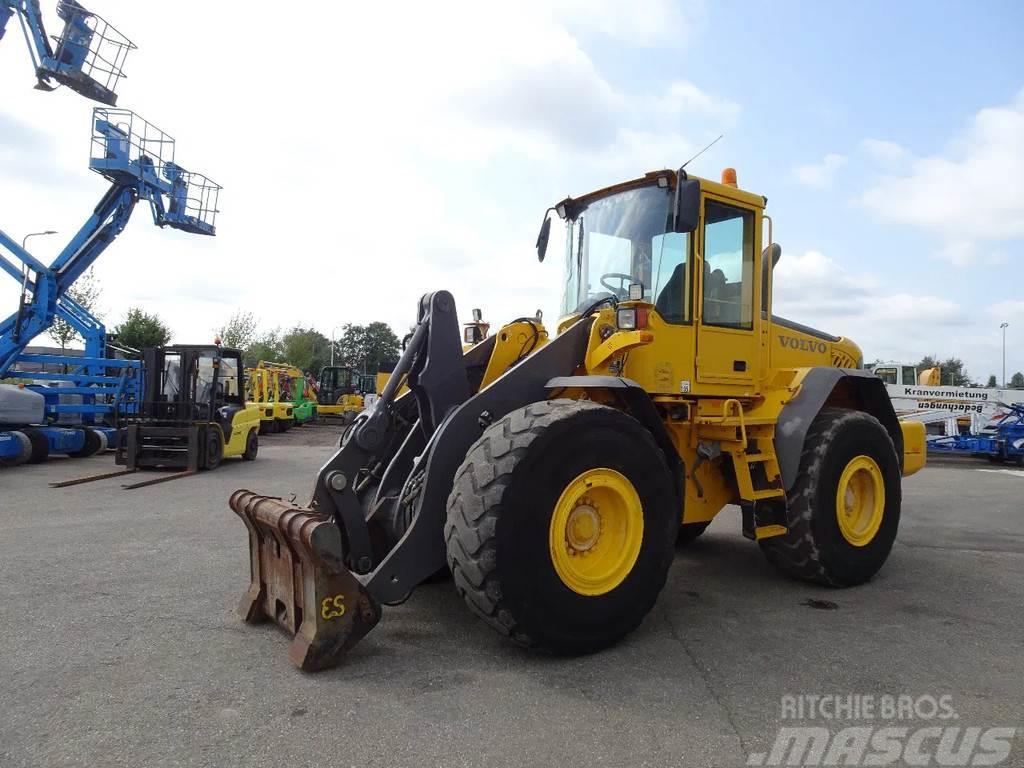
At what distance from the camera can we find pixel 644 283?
5031 millimetres

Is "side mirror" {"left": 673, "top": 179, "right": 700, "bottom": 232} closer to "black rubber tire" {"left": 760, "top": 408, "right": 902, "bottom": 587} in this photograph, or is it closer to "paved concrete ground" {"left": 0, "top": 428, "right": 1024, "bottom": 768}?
"black rubber tire" {"left": 760, "top": 408, "right": 902, "bottom": 587}

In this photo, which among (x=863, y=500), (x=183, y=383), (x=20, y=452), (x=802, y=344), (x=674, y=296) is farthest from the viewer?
(x=183, y=383)

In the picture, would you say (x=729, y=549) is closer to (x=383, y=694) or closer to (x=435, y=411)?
(x=435, y=411)

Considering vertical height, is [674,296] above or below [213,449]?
above

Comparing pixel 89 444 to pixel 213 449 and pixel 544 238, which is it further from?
pixel 544 238

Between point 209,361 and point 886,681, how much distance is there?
43.5 ft

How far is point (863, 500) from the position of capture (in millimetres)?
5730

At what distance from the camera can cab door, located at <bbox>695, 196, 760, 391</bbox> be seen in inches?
201

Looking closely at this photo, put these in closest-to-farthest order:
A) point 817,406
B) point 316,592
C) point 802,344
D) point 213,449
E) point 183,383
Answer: point 316,592 < point 817,406 < point 802,344 < point 183,383 < point 213,449

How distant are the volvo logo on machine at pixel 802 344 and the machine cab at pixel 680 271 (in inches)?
15.2

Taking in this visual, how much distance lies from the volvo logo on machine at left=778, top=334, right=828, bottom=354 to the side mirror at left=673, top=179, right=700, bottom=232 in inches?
73.4

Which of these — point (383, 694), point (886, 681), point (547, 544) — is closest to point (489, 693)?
point (383, 694)

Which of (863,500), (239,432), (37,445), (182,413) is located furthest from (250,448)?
(863,500)

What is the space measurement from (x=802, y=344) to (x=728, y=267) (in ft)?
4.37
